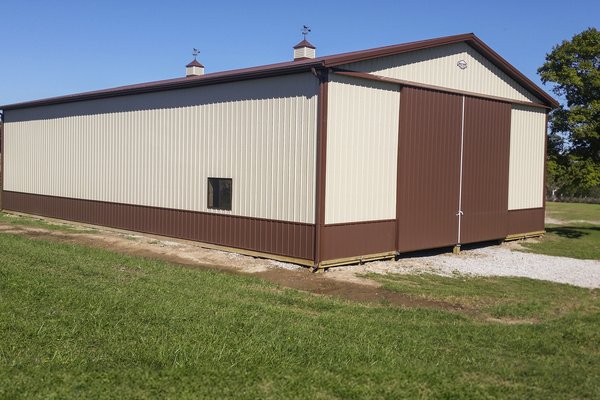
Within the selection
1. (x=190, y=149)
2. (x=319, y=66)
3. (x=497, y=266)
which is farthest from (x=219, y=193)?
(x=497, y=266)

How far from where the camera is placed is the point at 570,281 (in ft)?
43.3

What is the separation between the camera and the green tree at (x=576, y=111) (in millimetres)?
22031

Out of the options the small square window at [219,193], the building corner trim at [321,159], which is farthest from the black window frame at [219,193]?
the building corner trim at [321,159]

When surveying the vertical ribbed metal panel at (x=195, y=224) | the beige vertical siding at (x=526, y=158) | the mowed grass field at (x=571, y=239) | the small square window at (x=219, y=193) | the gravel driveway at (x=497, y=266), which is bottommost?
the gravel driveway at (x=497, y=266)

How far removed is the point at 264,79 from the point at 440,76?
491 centimetres

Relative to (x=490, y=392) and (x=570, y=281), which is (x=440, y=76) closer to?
(x=570, y=281)

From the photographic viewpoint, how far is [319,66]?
12.9 meters

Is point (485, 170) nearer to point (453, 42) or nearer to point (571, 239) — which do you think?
point (453, 42)

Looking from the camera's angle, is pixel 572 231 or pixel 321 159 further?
pixel 572 231

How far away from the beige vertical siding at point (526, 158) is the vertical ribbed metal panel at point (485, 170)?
54cm

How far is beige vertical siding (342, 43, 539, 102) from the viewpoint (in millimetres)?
14633

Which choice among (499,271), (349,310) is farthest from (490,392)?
(499,271)

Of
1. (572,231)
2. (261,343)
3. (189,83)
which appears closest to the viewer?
(261,343)

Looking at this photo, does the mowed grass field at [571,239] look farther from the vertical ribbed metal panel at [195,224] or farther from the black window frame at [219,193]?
the black window frame at [219,193]
